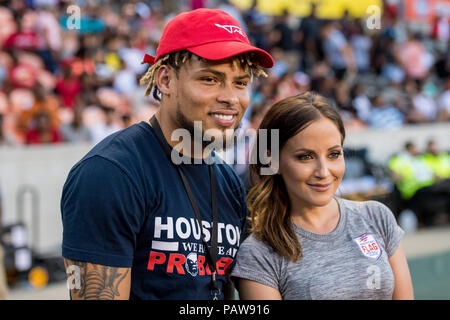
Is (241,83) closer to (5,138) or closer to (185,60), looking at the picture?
(185,60)

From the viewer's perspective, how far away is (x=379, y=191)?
9086mm

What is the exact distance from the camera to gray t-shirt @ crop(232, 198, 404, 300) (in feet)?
7.49

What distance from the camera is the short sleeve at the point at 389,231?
96.1 inches

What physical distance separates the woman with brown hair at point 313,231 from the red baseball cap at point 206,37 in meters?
0.37

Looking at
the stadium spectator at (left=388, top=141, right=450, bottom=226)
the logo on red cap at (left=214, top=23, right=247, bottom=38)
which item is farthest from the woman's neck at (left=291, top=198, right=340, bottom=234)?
the stadium spectator at (left=388, top=141, right=450, bottom=226)

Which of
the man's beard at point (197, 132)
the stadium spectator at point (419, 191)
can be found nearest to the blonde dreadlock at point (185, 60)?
the man's beard at point (197, 132)

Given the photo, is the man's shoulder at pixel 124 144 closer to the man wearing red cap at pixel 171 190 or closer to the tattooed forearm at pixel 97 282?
the man wearing red cap at pixel 171 190

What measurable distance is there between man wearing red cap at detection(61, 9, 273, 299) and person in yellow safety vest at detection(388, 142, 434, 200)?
7.39 meters

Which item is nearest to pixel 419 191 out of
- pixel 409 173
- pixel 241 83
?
pixel 409 173

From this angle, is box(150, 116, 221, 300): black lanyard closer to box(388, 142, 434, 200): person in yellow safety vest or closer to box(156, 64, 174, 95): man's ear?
box(156, 64, 174, 95): man's ear

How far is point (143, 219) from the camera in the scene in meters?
2.14

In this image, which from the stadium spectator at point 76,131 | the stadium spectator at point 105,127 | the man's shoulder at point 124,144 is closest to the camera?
the man's shoulder at point 124,144

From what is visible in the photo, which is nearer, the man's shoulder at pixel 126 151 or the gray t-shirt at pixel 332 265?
the man's shoulder at pixel 126 151
